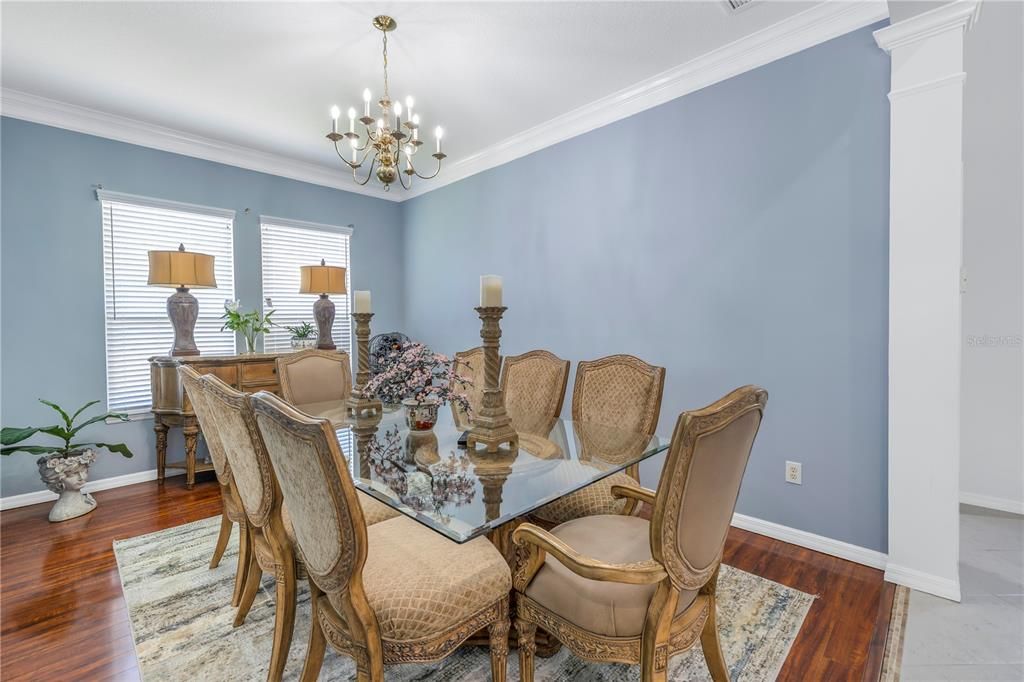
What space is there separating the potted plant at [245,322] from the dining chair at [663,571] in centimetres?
332

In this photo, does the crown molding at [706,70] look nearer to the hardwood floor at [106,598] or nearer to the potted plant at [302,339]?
the potted plant at [302,339]

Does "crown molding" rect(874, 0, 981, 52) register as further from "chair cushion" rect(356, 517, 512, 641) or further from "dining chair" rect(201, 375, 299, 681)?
"dining chair" rect(201, 375, 299, 681)

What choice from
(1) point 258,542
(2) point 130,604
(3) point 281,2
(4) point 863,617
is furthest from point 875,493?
(3) point 281,2

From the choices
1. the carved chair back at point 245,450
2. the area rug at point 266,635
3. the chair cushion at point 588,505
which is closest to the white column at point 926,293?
the area rug at point 266,635

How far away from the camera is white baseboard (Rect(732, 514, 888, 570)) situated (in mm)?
2227

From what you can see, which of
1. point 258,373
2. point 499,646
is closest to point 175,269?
point 258,373

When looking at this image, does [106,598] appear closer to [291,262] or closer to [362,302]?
[362,302]

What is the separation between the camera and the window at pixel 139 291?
3.48m

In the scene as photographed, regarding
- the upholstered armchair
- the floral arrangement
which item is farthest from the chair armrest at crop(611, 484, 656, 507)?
the upholstered armchair

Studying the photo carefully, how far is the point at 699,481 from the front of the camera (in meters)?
1.09

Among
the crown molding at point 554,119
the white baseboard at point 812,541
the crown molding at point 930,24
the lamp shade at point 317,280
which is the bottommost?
the white baseboard at point 812,541

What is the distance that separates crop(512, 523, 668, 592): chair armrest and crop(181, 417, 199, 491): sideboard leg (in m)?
3.09

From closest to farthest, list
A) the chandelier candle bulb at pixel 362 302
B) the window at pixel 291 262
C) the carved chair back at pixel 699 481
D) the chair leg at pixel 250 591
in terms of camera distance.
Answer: the carved chair back at pixel 699 481
the chair leg at pixel 250 591
the chandelier candle bulb at pixel 362 302
the window at pixel 291 262

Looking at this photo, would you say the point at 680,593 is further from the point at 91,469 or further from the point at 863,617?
the point at 91,469
